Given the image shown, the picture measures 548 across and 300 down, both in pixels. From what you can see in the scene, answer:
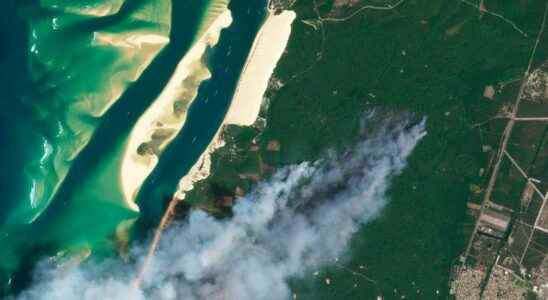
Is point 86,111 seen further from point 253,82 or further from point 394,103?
point 394,103

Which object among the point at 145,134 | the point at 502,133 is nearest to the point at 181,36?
the point at 145,134

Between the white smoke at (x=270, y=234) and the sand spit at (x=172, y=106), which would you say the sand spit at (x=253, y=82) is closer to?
the sand spit at (x=172, y=106)

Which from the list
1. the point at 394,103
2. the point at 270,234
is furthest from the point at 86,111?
the point at 394,103

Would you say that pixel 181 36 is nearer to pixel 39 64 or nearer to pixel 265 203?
pixel 39 64

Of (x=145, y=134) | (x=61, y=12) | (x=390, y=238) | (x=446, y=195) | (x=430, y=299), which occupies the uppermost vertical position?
(x=61, y=12)

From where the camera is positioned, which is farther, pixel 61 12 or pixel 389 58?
pixel 389 58

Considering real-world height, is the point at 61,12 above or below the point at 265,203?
above

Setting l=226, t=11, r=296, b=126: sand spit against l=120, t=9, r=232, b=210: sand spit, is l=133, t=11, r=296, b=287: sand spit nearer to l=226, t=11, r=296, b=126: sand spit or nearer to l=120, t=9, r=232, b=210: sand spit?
l=226, t=11, r=296, b=126: sand spit
